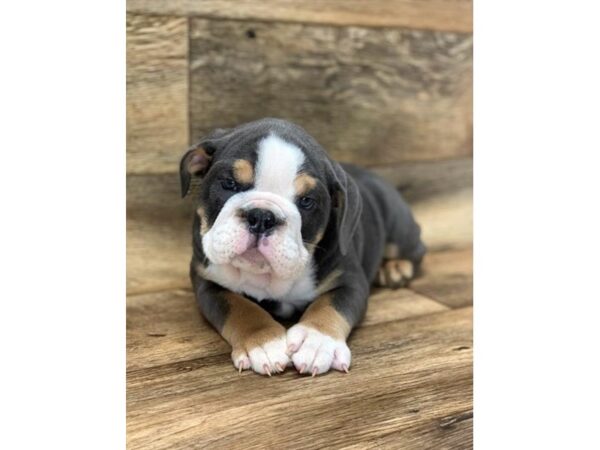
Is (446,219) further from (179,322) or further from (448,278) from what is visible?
(179,322)

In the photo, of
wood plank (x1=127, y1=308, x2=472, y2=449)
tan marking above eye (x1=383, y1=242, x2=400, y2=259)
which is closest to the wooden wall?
tan marking above eye (x1=383, y1=242, x2=400, y2=259)

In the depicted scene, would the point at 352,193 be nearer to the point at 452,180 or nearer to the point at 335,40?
the point at 335,40

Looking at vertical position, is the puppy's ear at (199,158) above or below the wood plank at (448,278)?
above

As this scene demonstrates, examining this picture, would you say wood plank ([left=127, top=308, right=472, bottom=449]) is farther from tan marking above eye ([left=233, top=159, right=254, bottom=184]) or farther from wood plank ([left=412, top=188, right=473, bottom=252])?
wood plank ([left=412, top=188, right=473, bottom=252])

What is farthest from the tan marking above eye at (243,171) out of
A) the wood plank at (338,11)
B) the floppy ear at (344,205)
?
the wood plank at (338,11)

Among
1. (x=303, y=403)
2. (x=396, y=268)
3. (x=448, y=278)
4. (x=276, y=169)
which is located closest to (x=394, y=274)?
(x=396, y=268)

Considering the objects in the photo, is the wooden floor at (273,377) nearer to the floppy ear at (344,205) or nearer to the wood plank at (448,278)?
the wood plank at (448,278)

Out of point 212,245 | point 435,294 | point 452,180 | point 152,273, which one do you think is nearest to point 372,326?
point 435,294
